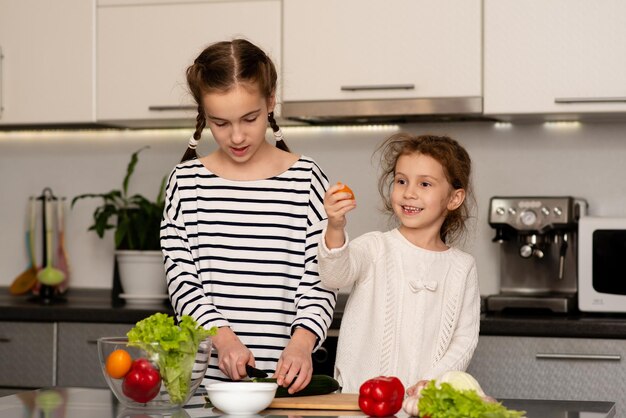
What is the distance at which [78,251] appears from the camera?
3424mm

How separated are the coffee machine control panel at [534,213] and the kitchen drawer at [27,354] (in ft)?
4.38

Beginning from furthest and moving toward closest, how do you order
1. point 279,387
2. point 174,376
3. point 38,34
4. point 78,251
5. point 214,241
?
point 78,251 → point 38,34 → point 214,241 → point 279,387 → point 174,376

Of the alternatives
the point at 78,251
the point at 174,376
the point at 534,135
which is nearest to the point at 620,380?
the point at 534,135

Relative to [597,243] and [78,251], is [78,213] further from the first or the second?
[597,243]

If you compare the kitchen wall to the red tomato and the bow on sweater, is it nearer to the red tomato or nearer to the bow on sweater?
the bow on sweater

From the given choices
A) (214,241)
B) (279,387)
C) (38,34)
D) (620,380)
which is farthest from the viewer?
(38,34)

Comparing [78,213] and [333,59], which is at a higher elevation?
[333,59]

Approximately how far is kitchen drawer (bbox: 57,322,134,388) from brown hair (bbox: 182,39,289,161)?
115 centimetres

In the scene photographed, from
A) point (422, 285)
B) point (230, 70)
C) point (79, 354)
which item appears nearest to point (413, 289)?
point (422, 285)

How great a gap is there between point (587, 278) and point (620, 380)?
33cm

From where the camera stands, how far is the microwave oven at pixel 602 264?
8.77 feet

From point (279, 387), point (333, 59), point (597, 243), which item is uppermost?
point (333, 59)

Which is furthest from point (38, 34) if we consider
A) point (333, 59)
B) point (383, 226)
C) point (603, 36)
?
point (603, 36)

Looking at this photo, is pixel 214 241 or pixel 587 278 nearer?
pixel 214 241
